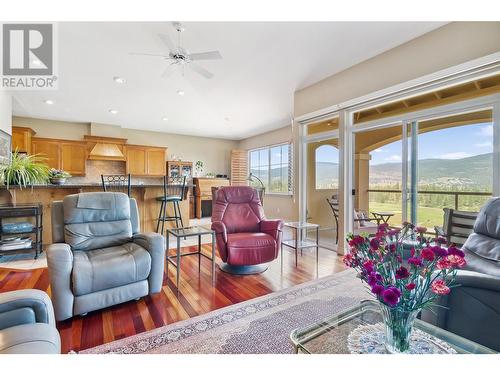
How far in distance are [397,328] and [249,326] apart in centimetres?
110

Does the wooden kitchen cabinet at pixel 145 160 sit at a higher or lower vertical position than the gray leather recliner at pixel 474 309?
higher

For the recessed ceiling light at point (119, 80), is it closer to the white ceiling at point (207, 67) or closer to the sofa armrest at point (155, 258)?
the white ceiling at point (207, 67)

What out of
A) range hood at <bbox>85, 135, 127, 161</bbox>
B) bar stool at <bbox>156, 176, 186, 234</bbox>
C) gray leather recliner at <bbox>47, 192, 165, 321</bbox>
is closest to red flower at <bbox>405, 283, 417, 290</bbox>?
gray leather recliner at <bbox>47, 192, 165, 321</bbox>

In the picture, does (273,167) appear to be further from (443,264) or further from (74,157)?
(443,264)

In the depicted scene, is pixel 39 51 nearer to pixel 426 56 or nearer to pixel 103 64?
pixel 103 64

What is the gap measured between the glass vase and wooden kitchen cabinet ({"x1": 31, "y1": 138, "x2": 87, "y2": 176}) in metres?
7.27

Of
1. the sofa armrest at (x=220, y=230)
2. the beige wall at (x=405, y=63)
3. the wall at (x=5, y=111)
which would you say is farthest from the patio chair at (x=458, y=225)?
the wall at (x=5, y=111)

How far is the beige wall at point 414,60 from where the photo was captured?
2.35m

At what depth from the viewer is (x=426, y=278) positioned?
936 millimetres

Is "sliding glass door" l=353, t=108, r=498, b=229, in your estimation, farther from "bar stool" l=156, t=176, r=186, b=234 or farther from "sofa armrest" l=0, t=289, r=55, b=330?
"sofa armrest" l=0, t=289, r=55, b=330

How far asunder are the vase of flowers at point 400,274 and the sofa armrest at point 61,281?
6.54 feet

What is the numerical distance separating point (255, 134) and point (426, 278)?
724 centimetres

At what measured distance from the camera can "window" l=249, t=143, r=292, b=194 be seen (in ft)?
22.8

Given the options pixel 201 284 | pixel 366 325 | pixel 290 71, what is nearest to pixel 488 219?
pixel 366 325
